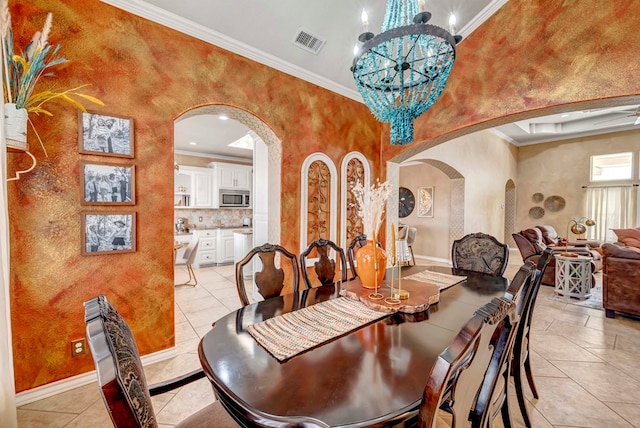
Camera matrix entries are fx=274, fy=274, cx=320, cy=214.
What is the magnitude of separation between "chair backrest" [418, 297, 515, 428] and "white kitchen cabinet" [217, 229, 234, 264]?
6429 mm

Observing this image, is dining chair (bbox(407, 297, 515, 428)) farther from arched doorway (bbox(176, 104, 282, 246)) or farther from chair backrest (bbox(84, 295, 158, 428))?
arched doorway (bbox(176, 104, 282, 246))

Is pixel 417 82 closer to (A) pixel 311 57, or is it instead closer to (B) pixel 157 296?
(A) pixel 311 57

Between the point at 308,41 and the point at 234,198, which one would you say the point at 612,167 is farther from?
the point at 234,198

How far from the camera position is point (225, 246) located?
22.0 ft

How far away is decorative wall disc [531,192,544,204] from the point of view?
858 centimetres

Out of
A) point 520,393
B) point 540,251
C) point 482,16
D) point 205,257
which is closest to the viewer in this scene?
point 520,393

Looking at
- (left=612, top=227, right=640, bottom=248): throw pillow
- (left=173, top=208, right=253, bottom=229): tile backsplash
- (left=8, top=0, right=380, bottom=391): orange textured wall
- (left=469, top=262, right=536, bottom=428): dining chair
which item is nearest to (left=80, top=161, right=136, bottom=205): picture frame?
(left=8, top=0, right=380, bottom=391): orange textured wall

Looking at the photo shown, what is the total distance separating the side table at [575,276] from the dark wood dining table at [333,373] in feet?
13.2

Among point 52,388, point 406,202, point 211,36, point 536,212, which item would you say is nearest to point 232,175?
point 211,36

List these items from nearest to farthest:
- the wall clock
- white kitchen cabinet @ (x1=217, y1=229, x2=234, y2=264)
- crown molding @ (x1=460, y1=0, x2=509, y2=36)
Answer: crown molding @ (x1=460, y1=0, x2=509, y2=36)
white kitchen cabinet @ (x1=217, y1=229, x2=234, y2=264)
the wall clock

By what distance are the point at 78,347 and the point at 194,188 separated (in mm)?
5077

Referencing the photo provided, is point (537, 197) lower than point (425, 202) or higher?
higher

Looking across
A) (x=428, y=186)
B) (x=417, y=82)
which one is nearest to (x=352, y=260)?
(x=417, y=82)

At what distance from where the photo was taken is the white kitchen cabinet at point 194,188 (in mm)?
6723
